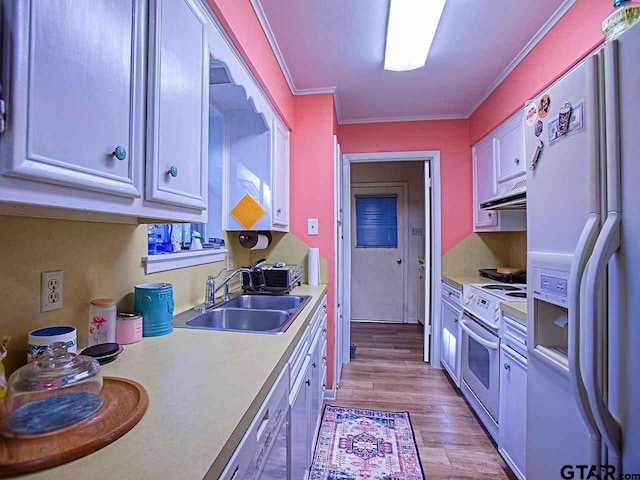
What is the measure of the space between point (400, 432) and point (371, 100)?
2.56m

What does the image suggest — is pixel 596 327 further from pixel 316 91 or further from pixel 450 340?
pixel 316 91

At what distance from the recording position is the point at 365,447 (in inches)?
69.6

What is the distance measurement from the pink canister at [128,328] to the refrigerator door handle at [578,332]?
1367 millimetres

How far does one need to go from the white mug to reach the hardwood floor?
5.75 feet

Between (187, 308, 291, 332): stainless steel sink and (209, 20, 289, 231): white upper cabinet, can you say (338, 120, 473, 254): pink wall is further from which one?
(187, 308, 291, 332): stainless steel sink

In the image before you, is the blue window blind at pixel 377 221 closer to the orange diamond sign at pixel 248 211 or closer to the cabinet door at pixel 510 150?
the cabinet door at pixel 510 150

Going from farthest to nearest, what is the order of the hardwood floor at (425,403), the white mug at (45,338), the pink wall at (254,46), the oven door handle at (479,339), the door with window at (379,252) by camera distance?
the door with window at (379,252), the oven door handle at (479,339), the hardwood floor at (425,403), the pink wall at (254,46), the white mug at (45,338)

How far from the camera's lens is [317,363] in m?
1.76

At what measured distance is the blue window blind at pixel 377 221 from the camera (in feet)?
14.5

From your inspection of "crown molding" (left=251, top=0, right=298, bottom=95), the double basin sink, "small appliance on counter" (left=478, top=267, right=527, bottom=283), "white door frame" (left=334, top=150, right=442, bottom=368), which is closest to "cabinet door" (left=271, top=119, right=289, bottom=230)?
"crown molding" (left=251, top=0, right=298, bottom=95)

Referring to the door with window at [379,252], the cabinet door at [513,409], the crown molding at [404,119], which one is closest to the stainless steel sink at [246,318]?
the cabinet door at [513,409]

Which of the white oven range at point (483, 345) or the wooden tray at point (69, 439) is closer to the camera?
the wooden tray at point (69, 439)

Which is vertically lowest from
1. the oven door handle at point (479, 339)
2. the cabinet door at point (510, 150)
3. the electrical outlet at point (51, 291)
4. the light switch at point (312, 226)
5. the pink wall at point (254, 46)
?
the oven door handle at point (479, 339)

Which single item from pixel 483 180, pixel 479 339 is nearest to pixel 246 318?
pixel 479 339
